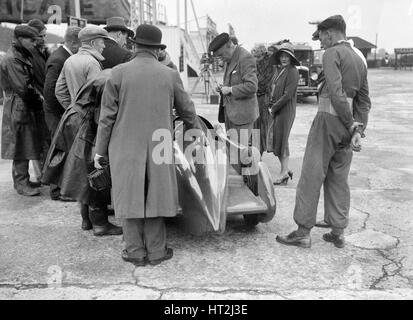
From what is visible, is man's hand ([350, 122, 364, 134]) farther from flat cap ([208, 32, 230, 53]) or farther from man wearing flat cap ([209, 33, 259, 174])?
flat cap ([208, 32, 230, 53])

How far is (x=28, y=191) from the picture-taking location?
19.2ft

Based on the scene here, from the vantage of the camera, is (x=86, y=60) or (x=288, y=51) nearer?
(x=86, y=60)

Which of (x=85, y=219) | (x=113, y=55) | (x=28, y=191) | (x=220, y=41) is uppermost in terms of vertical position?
(x=220, y=41)

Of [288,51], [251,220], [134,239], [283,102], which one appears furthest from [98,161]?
[288,51]

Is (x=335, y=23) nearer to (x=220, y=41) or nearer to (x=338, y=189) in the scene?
(x=338, y=189)

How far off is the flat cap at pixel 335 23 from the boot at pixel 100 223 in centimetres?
266

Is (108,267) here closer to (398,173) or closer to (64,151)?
(64,151)

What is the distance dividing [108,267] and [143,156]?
39.0 inches

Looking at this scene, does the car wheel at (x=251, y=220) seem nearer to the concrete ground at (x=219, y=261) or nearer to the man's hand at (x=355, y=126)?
the concrete ground at (x=219, y=261)

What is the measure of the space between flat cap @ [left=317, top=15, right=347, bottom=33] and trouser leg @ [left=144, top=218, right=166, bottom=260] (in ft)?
7.12

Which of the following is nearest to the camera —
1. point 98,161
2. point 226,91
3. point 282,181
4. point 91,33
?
point 98,161

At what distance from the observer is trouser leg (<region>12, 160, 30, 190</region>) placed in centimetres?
588

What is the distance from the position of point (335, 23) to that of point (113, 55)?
2631 mm
